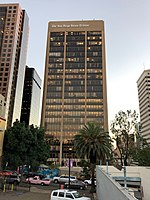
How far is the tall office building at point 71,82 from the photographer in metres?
126

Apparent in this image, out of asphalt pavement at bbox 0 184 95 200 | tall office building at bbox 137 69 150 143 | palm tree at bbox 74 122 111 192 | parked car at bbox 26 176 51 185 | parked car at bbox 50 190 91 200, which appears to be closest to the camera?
parked car at bbox 50 190 91 200

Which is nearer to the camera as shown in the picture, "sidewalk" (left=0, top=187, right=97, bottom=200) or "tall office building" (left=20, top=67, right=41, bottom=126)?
"sidewalk" (left=0, top=187, right=97, bottom=200)

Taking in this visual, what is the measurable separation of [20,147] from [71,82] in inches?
3683

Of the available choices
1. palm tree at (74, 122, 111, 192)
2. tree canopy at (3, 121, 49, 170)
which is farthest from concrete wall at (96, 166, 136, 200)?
tree canopy at (3, 121, 49, 170)

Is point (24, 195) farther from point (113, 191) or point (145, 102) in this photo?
point (145, 102)

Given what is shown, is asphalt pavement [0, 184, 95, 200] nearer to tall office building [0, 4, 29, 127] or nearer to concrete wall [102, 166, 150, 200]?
concrete wall [102, 166, 150, 200]

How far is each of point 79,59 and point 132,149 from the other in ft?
331

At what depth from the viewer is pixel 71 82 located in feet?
440

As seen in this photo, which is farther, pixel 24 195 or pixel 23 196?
pixel 24 195

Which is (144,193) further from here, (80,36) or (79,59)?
(80,36)

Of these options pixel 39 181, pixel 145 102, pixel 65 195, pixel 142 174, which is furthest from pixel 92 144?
pixel 145 102

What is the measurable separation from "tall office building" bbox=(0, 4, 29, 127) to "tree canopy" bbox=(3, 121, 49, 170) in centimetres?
8096

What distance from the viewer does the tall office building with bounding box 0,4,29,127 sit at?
127 meters

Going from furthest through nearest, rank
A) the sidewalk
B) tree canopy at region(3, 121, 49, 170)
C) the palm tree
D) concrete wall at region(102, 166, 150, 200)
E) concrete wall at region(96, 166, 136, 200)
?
tree canopy at region(3, 121, 49, 170) < the palm tree < the sidewalk < concrete wall at region(102, 166, 150, 200) < concrete wall at region(96, 166, 136, 200)
